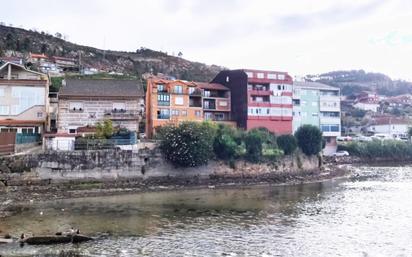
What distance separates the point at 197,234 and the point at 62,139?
2938 cm

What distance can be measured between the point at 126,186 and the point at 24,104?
21.6 metres

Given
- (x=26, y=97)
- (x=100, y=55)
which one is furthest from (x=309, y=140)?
(x=100, y=55)

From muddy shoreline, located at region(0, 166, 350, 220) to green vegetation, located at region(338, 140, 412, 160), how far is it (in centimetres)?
2814

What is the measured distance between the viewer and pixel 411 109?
6437 inches

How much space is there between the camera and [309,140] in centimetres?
6712

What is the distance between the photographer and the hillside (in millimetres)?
117806

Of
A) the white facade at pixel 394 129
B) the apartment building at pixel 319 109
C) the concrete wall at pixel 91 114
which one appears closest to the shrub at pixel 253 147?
the concrete wall at pixel 91 114

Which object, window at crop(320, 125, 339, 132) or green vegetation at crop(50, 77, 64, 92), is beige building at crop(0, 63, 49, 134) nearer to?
green vegetation at crop(50, 77, 64, 92)

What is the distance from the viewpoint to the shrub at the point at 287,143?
64688 millimetres

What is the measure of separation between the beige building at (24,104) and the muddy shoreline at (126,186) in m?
15.2

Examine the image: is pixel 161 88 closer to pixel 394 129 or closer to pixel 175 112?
pixel 175 112

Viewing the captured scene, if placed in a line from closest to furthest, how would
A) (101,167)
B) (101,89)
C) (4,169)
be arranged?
1. (4,169)
2. (101,167)
3. (101,89)

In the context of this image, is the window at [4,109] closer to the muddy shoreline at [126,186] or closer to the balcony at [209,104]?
the muddy shoreline at [126,186]

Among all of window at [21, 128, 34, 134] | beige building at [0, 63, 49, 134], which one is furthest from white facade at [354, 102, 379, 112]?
window at [21, 128, 34, 134]
